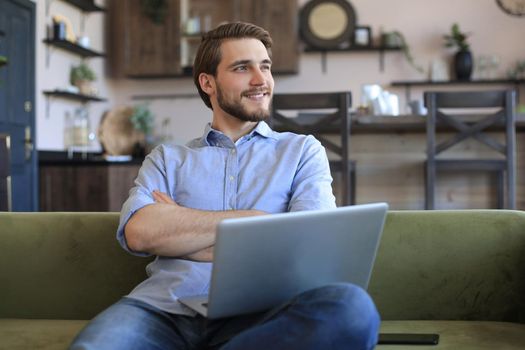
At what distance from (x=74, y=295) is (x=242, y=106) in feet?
2.23

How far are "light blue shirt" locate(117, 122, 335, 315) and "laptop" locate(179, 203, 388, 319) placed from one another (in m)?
0.31

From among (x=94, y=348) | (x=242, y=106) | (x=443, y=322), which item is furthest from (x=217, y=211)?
(x=443, y=322)

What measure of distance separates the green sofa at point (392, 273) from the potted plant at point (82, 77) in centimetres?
394

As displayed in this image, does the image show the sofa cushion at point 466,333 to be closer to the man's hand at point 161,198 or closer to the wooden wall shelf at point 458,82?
the man's hand at point 161,198

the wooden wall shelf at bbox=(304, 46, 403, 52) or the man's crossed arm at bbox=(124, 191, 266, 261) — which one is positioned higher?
the wooden wall shelf at bbox=(304, 46, 403, 52)

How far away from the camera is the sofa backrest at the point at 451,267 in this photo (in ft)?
5.65

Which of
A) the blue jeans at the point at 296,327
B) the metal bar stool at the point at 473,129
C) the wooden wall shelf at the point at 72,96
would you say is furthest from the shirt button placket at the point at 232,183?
the wooden wall shelf at the point at 72,96

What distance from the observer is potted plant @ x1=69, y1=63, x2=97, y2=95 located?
220 inches

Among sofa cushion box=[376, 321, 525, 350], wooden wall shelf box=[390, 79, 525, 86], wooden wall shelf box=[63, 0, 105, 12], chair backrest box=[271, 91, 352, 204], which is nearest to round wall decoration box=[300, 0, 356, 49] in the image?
wooden wall shelf box=[390, 79, 525, 86]

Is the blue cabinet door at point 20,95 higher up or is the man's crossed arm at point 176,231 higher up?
the blue cabinet door at point 20,95

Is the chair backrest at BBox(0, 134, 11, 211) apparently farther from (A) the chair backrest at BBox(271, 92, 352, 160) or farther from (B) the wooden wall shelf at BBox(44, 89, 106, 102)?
(B) the wooden wall shelf at BBox(44, 89, 106, 102)

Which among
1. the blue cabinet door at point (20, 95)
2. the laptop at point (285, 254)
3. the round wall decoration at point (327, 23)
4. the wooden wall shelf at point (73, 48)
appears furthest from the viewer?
the round wall decoration at point (327, 23)

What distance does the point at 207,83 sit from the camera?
75.5 inches

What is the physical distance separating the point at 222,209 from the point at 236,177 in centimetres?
9
